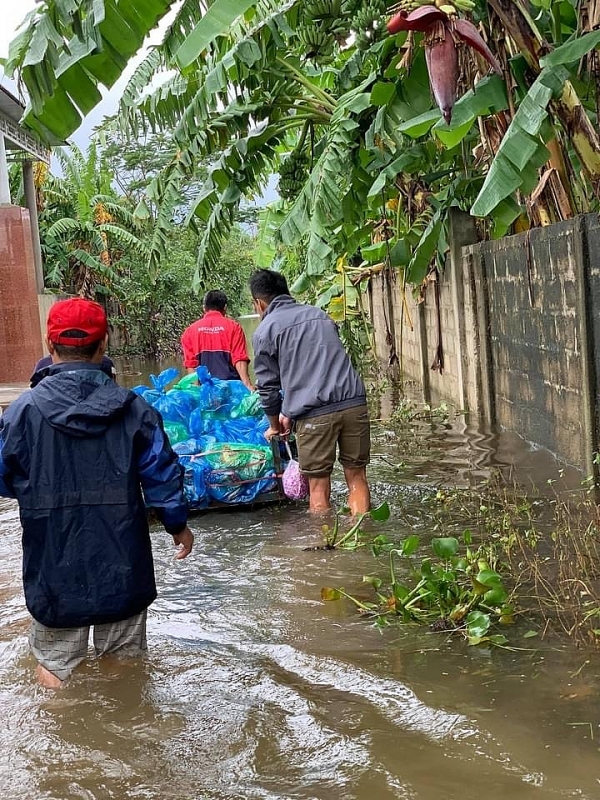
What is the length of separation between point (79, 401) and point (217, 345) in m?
6.06

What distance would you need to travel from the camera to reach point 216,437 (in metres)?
7.72

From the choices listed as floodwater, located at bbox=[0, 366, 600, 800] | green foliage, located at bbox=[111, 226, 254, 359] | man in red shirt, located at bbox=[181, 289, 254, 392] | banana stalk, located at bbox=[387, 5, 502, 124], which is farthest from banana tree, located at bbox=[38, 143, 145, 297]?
floodwater, located at bbox=[0, 366, 600, 800]

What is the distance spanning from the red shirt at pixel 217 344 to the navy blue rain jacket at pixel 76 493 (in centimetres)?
594

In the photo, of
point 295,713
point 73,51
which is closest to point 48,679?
point 295,713

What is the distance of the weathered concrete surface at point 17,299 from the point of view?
17594 millimetres

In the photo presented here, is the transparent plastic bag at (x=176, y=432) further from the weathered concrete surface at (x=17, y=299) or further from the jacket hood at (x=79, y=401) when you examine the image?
the weathered concrete surface at (x=17, y=299)

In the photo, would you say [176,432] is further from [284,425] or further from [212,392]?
[284,425]

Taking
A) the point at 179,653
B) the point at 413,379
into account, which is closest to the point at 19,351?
the point at 413,379

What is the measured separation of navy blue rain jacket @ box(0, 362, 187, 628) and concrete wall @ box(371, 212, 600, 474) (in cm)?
427

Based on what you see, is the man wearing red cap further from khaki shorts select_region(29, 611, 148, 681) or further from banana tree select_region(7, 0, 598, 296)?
banana tree select_region(7, 0, 598, 296)

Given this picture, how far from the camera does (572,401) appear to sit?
25.1 ft

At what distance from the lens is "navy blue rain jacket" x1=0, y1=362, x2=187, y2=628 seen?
3891mm

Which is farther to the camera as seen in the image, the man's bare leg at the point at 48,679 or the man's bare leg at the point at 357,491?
the man's bare leg at the point at 357,491

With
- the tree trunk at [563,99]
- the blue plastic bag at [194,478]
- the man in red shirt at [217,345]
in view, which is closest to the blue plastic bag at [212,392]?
the blue plastic bag at [194,478]
